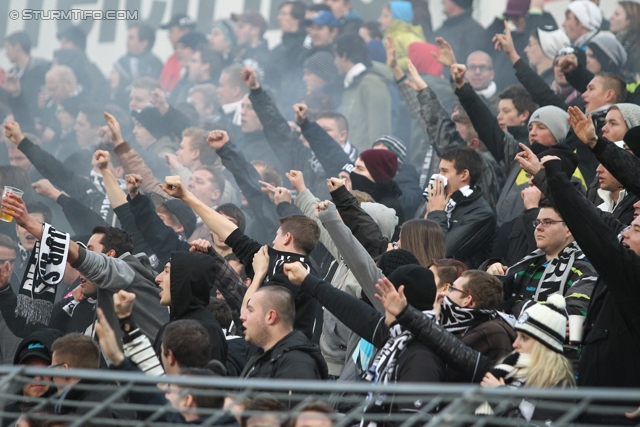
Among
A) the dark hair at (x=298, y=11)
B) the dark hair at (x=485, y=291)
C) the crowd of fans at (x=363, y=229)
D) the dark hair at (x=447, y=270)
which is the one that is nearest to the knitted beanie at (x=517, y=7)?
the crowd of fans at (x=363, y=229)

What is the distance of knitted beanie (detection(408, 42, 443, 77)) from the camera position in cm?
1090

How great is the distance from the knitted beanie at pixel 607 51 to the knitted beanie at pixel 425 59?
2.03 meters

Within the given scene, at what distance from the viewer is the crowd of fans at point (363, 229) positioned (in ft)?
13.9

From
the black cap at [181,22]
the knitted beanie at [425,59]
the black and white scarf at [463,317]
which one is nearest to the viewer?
the black and white scarf at [463,317]

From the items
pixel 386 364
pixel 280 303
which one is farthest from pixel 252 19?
pixel 386 364

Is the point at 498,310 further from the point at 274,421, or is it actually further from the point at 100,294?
the point at 100,294

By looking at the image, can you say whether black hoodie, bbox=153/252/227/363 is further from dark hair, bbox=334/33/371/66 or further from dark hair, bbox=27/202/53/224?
dark hair, bbox=334/33/371/66

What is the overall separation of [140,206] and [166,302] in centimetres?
179

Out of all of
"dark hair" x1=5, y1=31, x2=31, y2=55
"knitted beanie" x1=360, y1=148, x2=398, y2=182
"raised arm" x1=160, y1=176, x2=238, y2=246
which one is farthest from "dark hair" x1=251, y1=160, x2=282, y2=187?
"dark hair" x1=5, y1=31, x2=31, y2=55

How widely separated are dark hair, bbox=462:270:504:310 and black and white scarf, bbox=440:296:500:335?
0.10ft

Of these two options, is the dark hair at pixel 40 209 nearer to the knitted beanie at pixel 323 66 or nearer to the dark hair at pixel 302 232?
the knitted beanie at pixel 323 66

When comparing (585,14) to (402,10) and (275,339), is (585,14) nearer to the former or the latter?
(402,10)

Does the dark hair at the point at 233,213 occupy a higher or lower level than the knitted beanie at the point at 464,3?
lower

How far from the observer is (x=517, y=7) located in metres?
11.0
